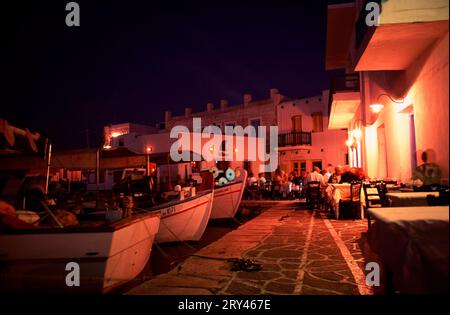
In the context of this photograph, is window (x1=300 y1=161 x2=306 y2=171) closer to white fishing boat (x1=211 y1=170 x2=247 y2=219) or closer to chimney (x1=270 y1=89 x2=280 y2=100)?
chimney (x1=270 y1=89 x2=280 y2=100)

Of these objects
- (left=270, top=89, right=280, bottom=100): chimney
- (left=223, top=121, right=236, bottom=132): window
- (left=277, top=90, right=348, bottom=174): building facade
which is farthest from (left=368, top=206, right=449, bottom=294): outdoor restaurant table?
(left=223, top=121, right=236, bottom=132): window

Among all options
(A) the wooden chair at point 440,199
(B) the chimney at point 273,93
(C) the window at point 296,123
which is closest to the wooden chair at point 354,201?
(A) the wooden chair at point 440,199

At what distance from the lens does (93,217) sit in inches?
370

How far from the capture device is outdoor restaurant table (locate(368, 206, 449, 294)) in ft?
7.82

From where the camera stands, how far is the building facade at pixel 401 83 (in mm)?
4492

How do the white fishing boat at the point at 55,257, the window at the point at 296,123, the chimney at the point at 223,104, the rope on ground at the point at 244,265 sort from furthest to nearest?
1. the chimney at the point at 223,104
2. the window at the point at 296,123
3. the rope on ground at the point at 244,265
4. the white fishing boat at the point at 55,257

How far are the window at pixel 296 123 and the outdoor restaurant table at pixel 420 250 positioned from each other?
24.4 m

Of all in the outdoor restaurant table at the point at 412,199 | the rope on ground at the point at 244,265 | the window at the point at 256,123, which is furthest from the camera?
the window at the point at 256,123

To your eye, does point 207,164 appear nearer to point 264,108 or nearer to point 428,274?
point 264,108

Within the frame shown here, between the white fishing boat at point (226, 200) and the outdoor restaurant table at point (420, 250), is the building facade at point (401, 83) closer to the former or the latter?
the outdoor restaurant table at point (420, 250)

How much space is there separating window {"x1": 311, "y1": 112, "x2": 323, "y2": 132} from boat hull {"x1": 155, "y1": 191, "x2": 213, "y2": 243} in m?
17.3

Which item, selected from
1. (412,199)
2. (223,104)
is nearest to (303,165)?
(223,104)

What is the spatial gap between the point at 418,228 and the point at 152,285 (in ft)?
11.3
